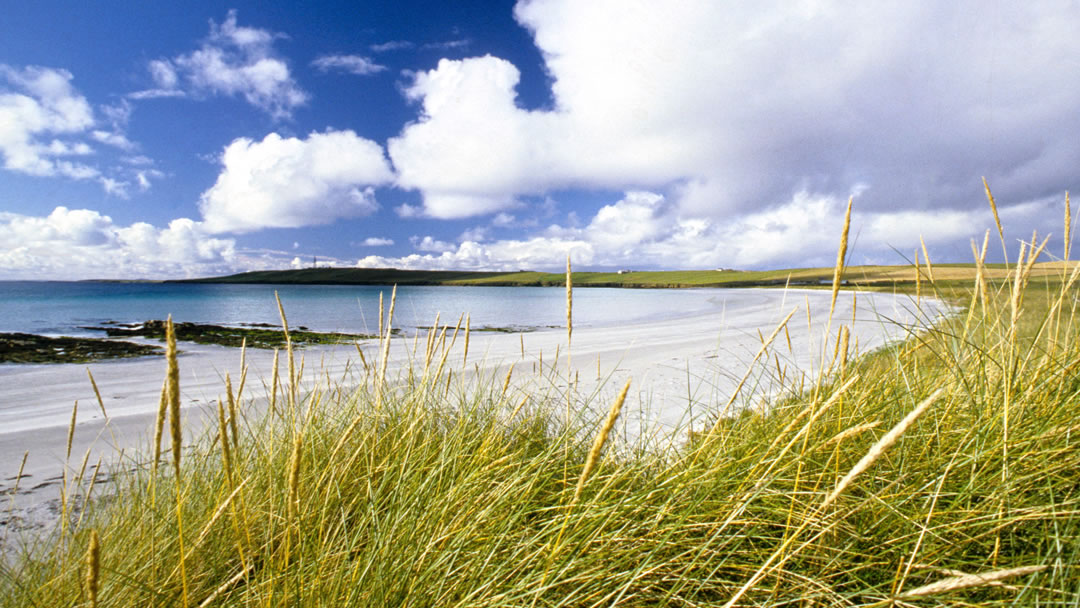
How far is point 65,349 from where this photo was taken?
16.4 meters

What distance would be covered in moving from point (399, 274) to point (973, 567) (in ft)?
543

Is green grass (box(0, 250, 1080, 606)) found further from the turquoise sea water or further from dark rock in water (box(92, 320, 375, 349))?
dark rock in water (box(92, 320, 375, 349))

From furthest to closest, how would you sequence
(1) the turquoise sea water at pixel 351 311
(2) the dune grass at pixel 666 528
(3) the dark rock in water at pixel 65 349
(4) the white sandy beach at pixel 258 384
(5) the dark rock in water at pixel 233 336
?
(1) the turquoise sea water at pixel 351 311, (5) the dark rock in water at pixel 233 336, (3) the dark rock in water at pixel 65 349, (4) the white sandy beach at pixel 258 384, (2) the dune grass at pixel 666 528

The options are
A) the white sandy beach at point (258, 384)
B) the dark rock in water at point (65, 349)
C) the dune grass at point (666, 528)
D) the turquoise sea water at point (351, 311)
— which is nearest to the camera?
the dune grass at point (666, 528)

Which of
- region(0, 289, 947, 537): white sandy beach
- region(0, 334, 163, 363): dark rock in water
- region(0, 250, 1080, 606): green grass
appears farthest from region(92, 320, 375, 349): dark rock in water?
region(0, 250, 1080, 606): green grass

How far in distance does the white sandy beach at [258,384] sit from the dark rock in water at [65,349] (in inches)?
47.8

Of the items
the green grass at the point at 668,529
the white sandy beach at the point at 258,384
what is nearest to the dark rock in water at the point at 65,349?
the white sandy beach at the point at 258,384

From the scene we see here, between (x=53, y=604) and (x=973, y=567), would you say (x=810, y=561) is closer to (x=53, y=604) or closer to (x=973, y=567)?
(x=973, y=567)

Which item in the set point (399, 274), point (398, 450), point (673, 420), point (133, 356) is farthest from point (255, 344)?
point (399, 274)

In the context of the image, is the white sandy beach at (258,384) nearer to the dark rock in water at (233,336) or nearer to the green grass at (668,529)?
the green grass at (668,529)

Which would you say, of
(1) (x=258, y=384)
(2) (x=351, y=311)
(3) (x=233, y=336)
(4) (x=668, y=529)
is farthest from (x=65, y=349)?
(2) (x=351, y=311)

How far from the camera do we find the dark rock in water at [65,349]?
14367 millimetres

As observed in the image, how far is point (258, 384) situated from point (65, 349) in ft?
40.2

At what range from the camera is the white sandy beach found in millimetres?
3807
